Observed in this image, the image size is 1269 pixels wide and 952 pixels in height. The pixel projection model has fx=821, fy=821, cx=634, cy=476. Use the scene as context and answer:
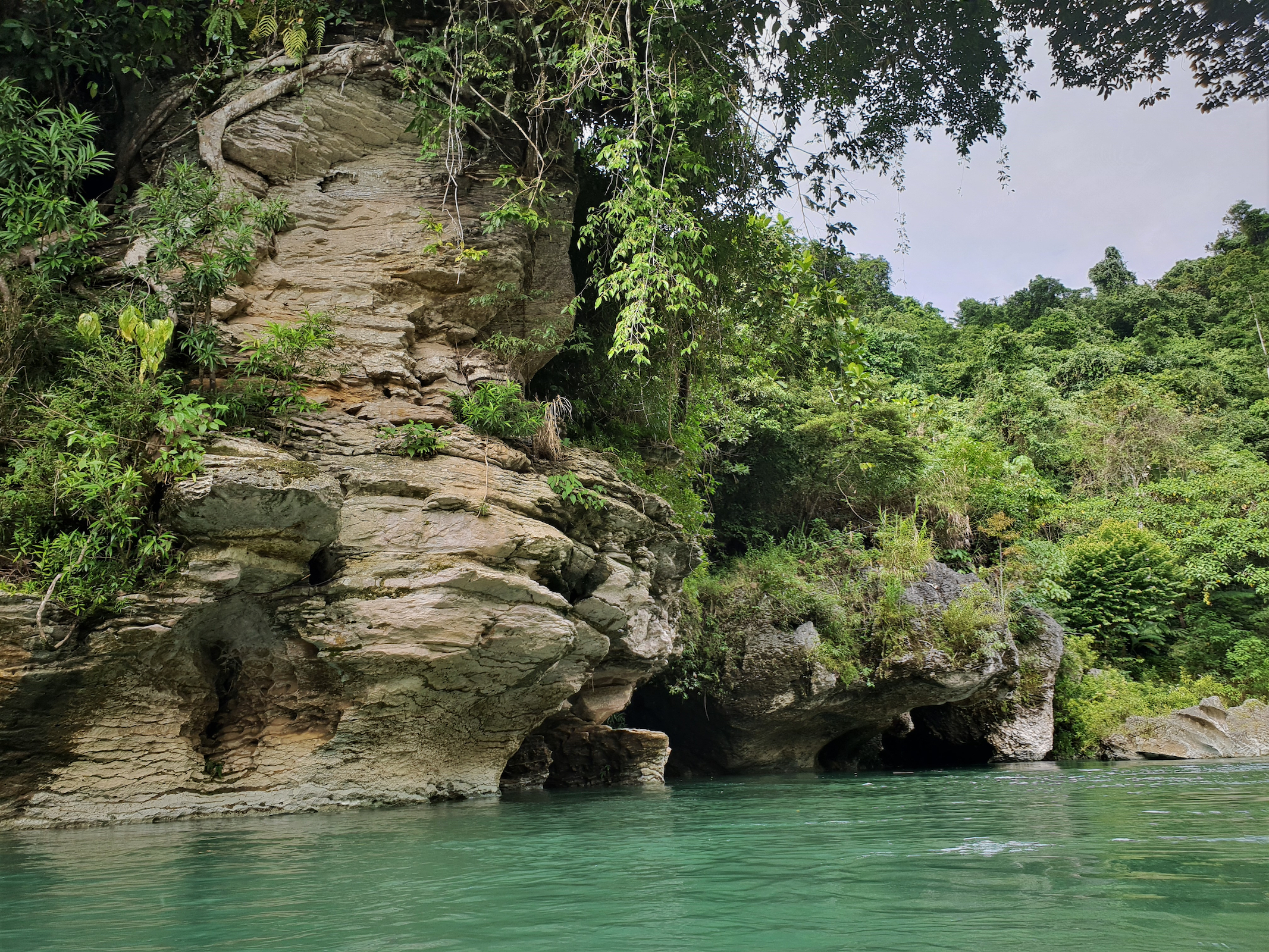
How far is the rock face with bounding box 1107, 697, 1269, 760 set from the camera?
49.5 feet

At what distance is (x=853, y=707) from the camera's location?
14453 millimetres

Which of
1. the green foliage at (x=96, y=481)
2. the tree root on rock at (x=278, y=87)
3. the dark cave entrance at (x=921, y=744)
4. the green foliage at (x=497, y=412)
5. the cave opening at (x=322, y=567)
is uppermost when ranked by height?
the tree root on rock at (x=278, y=87)

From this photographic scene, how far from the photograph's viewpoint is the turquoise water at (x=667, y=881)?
292 cm

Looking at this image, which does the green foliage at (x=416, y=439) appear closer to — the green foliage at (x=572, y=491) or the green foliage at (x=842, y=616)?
the green foliage at (x=572, y=491)

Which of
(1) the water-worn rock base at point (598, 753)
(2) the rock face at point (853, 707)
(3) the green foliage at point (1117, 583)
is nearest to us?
(1) the water-worn rock base at point (598, 753)

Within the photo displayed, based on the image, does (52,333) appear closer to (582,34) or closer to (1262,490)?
(582,34)

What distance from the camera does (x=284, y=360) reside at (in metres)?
8.35

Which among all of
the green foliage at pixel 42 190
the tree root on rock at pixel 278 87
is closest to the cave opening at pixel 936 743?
the tree root on rock at pixel 278 87

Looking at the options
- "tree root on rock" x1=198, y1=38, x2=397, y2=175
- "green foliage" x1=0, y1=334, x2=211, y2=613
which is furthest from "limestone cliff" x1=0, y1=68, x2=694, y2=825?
"green foliage" x1=0, y1=334, x2=211, y2=613

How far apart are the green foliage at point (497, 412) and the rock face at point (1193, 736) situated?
42.8ft

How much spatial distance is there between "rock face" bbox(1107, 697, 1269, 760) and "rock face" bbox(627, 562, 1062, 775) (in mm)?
1515

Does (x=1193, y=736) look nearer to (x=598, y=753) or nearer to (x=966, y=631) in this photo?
(x=966, y=631)

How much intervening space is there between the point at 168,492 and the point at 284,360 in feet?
6.36

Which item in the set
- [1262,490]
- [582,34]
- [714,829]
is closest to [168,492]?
[714,829]
